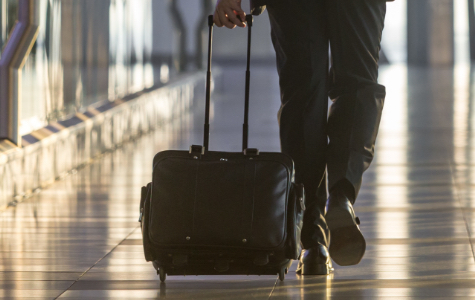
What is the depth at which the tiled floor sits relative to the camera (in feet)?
7.97

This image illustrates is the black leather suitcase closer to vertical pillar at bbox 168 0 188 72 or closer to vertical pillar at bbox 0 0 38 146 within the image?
vertical pillar at bbox 0 0 38 146

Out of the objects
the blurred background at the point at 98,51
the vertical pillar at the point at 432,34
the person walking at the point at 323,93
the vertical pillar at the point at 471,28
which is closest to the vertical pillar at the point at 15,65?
the blurred background at the point at 98,51

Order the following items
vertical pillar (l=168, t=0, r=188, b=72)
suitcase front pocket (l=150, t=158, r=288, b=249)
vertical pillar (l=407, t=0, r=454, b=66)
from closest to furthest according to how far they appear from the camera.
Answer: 1. suitcase front pocket (l=150, t=158, r=288, b=249)
2. vertical pillar (l=168, t=0, r=188, b=72)
3. vertical pillar (l=407, t=0, r=454, b=66)

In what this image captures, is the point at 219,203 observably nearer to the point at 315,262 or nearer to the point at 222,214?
the point at 222,214

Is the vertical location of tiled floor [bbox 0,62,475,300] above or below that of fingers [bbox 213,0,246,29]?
below

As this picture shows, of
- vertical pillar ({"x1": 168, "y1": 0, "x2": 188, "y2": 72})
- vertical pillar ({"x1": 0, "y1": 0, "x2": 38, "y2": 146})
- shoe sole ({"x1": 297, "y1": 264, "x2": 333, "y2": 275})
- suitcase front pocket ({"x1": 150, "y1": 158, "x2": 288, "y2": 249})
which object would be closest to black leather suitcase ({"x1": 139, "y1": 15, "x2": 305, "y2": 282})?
suitcase front pocket ({"x1": 150, "y1": 158, "x2": 288, "y2": 249})

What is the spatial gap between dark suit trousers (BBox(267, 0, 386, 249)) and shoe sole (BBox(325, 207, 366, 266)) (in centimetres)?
17

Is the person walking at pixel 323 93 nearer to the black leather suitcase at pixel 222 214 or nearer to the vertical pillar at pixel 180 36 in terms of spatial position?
the black leather suitcase at pixel 222 214

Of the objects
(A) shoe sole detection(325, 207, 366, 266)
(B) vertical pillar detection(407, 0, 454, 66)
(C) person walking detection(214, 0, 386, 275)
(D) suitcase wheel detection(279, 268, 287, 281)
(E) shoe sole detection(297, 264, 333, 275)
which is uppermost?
(B) vertical pillar detection(407, 0, 454, 66)

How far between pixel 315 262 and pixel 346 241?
0.34 metres

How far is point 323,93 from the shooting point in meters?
2.63

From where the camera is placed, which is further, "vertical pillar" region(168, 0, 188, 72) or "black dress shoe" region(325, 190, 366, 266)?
"vertical pillar" region(168, 0, 188, 72)

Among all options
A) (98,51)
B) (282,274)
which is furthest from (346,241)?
(98,51)

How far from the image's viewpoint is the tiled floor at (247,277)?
243cm
